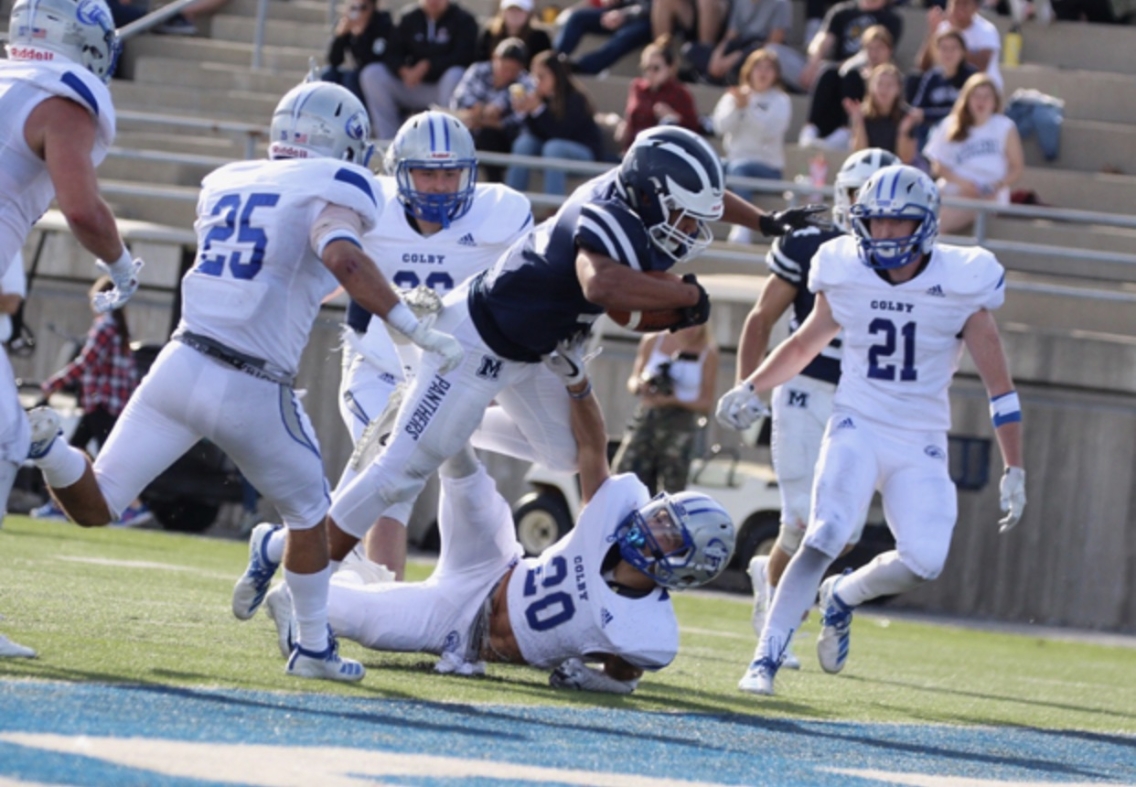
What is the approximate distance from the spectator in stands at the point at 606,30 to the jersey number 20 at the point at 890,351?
8.29 metres

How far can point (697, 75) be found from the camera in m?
14.8

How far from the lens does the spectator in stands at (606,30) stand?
1484 centimetres

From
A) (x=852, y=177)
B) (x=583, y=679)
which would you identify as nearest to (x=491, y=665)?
(x=583, y=679)

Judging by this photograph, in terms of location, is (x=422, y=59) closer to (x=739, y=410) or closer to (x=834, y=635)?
(x=739, y=410)

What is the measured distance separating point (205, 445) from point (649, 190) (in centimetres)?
637

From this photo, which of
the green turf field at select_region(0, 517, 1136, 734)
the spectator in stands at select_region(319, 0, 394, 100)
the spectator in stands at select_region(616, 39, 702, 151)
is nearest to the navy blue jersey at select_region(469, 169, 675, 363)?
the green turf field at select_region(0, 517, 1136, 734)

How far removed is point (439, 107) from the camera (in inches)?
563

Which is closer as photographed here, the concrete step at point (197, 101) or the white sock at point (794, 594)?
the white sock at point (794, 594)

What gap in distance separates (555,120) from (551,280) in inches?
293

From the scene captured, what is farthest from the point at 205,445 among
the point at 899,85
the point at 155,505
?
the point at 899,85

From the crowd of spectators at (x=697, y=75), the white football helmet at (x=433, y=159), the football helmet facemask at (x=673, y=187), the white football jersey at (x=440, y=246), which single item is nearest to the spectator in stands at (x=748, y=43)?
the crowd of spectators at (x=697, y=75)

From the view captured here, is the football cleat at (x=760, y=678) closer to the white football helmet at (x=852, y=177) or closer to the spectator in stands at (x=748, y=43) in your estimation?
the white football helmet at (x=852, y=177)

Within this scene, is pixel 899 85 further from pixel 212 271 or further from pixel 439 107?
pixel 212 271

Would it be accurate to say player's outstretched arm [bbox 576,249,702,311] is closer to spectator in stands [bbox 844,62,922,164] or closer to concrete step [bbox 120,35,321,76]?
spectator in stands [bbox 844,62,922,164]
